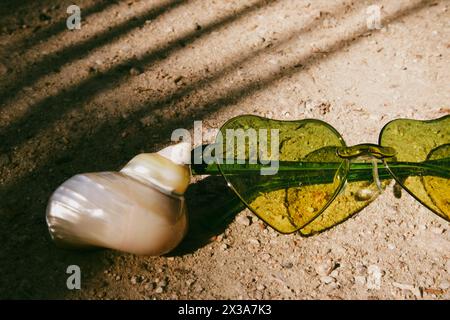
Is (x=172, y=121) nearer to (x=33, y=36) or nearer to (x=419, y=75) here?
(x=33, y=36)

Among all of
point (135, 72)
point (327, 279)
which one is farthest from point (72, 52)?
point (327, 279)

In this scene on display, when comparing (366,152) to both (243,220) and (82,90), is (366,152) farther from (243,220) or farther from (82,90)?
(82,90)

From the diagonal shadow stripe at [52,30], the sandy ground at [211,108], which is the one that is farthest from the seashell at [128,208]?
the diagonal shadow stripe at [52,30]

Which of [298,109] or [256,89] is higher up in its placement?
[256,89]

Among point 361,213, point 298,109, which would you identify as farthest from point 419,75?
point 361,213

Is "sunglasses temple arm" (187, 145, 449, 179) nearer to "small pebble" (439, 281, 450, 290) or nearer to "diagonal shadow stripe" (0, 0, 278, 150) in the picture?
"small pebble" (439, 281, 450, 290)

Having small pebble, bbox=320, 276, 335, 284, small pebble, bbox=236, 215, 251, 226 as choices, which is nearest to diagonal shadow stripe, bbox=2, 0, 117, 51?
small pebble, bbox=236, 215, 251, 226
